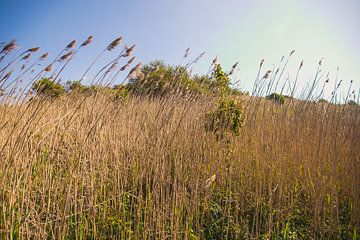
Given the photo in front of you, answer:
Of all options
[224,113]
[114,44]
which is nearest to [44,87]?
[114,44]

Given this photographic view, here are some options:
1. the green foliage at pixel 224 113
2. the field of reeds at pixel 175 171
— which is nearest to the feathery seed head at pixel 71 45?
the field of reeds at pixel 175 171

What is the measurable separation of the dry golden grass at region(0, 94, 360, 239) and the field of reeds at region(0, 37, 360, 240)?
0.06ft

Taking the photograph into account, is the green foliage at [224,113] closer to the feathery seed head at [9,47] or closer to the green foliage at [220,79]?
the green foliage at [220,79]

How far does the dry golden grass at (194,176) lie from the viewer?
6.00ft

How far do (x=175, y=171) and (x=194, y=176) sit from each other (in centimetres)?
30

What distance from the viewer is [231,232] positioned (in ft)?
6.26

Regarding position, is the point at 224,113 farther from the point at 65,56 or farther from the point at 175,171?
the point at 65,56

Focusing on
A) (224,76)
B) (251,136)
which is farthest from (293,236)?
(224,76)

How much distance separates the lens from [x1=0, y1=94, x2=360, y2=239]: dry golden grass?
1.83 m

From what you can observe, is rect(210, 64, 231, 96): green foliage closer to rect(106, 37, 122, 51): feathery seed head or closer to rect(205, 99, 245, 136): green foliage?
rect(205, 99, 245, 136): green foliage

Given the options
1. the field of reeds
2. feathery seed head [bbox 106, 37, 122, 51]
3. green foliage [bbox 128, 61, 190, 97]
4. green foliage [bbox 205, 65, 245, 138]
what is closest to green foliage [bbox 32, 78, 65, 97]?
the field of reeds

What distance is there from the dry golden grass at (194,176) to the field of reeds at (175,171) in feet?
0.06

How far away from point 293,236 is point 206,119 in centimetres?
161

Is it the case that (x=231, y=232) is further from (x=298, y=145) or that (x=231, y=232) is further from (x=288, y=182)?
(x=298, y=145)
